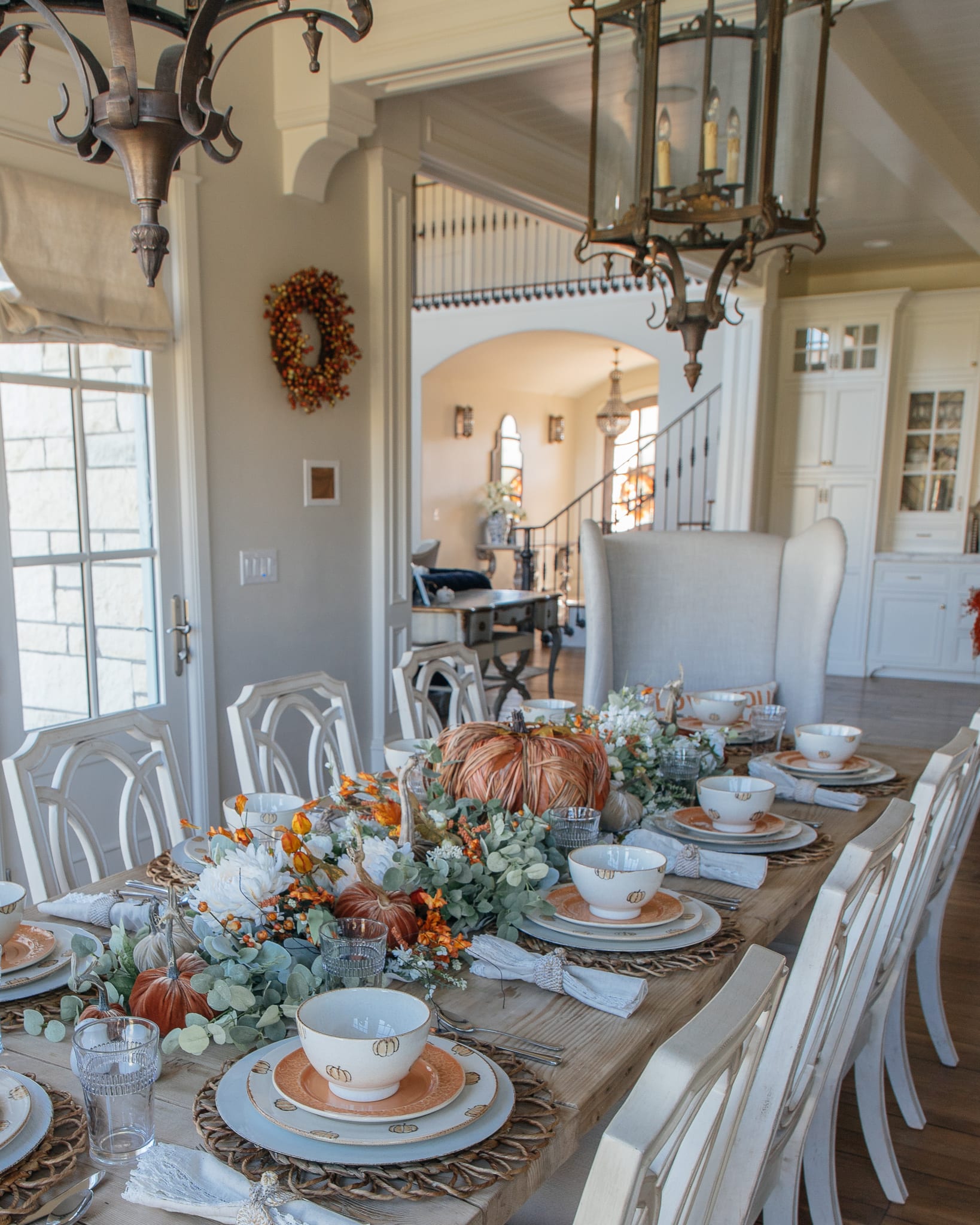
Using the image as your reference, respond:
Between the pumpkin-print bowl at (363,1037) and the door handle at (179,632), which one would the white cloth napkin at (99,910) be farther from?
the door handle at (179,632)

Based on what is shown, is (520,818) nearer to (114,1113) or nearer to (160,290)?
(114,1113)

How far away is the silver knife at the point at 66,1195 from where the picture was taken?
32.3 inches

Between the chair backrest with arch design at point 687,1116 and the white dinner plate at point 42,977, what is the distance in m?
0.72

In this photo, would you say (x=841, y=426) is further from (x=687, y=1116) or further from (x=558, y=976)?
(x=687, y=1116)

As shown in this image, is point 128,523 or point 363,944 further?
point 128,523

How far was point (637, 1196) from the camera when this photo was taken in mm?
626

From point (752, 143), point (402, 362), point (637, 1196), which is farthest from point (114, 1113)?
point (402, 362)

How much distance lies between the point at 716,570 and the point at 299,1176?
2.83 m

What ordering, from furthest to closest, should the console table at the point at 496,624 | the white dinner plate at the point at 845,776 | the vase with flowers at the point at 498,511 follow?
1. the vase with flowers at the point at 498,511
2. the console table at the point at 496,624
3. the white dinner plate at the point at 845,776

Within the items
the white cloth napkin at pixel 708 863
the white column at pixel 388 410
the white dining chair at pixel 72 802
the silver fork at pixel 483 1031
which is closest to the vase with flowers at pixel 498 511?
the white column at pixel 388 410

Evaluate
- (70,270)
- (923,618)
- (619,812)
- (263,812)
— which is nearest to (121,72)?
(263,812)

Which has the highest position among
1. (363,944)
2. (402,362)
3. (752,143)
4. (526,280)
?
(526,280)

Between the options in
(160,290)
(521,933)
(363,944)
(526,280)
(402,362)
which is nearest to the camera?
(363,944)

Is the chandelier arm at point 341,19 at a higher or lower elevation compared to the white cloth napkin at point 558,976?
higher
